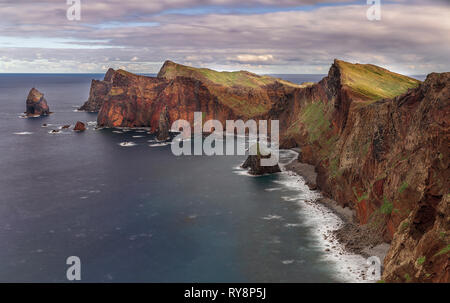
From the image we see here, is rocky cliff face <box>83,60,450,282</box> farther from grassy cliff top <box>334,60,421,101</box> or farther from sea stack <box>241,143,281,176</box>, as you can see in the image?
sea stack <box>241,143,281,176</box>

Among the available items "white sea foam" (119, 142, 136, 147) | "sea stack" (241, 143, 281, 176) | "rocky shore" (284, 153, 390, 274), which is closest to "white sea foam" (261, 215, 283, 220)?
"rocky shore" (284, 153, 390, 274)

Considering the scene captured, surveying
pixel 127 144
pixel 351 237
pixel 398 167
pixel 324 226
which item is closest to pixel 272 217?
pixel 324 226

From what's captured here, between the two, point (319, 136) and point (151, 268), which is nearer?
point (151, 268)

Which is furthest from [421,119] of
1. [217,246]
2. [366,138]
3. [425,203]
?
[217,246]

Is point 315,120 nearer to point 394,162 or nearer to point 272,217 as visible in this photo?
point 272,217

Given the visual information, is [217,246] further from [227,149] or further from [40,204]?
[227,149]

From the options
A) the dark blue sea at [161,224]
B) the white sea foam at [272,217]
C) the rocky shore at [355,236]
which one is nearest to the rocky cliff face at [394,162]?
the rocky shore at [355,236]
